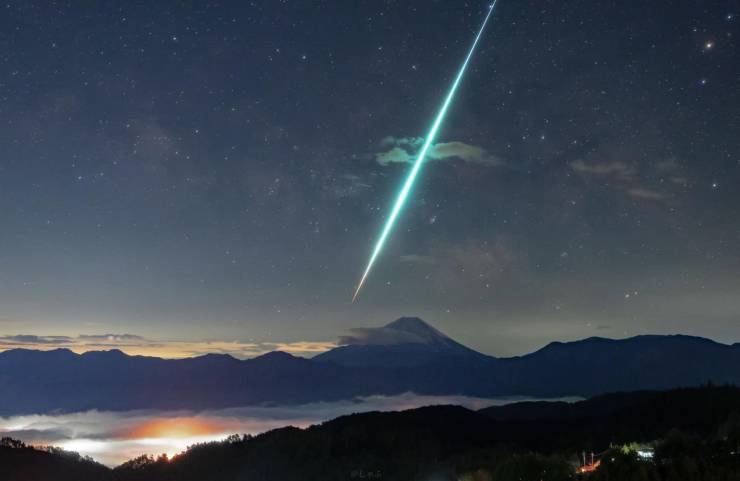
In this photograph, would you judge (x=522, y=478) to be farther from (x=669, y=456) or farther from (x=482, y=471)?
(x=482, y=471)

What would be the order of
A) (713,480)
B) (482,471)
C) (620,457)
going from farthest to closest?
(482,471), (620,457), (713,480)

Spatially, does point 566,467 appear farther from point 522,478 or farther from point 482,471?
point 482,471

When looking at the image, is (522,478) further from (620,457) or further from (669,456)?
(669,456)

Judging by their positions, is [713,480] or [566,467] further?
[566,467]

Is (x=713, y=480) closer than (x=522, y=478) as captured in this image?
Yes

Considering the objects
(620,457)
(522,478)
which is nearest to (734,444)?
(620,457)

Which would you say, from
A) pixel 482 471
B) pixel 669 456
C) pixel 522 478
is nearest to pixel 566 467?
pixel 522 478

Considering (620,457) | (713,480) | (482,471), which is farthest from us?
(482,471)
